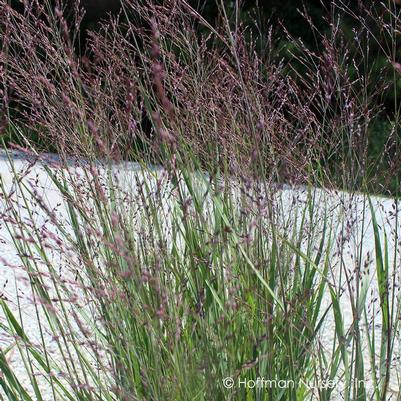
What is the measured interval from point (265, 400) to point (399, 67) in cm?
91

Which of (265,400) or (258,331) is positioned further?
(258,331)

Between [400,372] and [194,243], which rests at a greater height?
[194,243]

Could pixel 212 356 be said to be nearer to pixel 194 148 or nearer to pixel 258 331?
pixel 258 331

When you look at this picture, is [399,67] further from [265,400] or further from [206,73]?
[206,73]

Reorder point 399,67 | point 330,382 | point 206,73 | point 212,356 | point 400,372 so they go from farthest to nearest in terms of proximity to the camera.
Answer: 1. point 400,372
2. point 206,73
3. point 330,382
4. point 212,356
5. point 399,67

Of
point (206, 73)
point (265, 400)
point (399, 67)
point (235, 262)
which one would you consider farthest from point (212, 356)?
point (206, 73)

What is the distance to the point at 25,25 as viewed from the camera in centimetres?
204

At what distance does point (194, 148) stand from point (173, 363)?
895 millimetres

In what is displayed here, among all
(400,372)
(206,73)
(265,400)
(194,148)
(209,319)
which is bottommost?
(400,372)

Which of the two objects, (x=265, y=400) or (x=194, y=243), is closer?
Result: (x=265, y=400)

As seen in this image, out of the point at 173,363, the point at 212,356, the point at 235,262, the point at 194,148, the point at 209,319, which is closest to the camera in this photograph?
the point at 173,363

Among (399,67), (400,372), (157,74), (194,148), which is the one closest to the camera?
(157,74)

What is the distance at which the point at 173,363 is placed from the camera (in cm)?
150

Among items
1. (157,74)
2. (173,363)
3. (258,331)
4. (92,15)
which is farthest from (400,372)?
(92,15)
